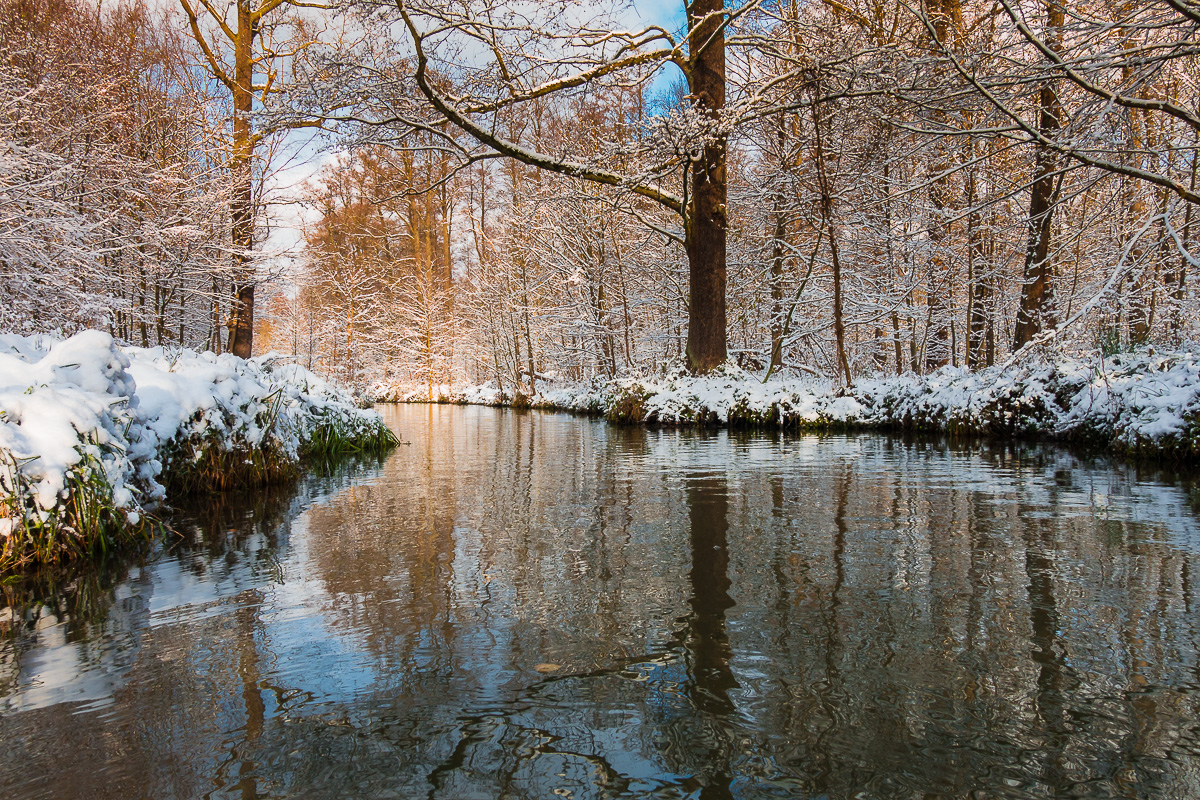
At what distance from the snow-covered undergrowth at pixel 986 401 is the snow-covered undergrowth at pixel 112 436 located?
734cm

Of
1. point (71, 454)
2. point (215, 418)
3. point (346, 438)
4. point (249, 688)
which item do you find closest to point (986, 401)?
point (346, 438)

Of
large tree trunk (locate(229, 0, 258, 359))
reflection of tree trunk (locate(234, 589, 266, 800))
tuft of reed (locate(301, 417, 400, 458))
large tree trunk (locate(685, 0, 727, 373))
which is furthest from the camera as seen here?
large tree trunk (locate(229, 0, 258, 359))

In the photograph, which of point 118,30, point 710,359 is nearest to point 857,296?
point 710,359

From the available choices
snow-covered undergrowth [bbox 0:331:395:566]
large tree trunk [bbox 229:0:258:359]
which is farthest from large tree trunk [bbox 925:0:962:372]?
large tree trunk [bbox 229:0:258:359]

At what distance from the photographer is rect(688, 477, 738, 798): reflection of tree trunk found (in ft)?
4.49

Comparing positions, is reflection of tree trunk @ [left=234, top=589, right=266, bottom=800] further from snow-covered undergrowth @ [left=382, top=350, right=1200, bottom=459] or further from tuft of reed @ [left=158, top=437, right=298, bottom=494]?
snow-covered undergrowth @ [left=382, top=350, right=1200, bottom=459]

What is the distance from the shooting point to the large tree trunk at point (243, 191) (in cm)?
1194

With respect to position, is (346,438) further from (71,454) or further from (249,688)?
(249,688)

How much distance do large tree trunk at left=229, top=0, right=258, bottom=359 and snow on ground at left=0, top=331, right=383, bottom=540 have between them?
7029 millimetres

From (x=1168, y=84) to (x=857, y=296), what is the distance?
6.27 metres

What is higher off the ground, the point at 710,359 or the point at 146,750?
the point at 710,359

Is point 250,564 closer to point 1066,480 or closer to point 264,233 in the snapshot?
Answer: point 1066,480

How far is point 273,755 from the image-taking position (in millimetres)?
1421

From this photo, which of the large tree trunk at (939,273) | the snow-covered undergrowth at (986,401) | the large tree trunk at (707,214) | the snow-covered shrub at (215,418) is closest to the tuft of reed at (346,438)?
the snow-covered shrub at (215,418)
